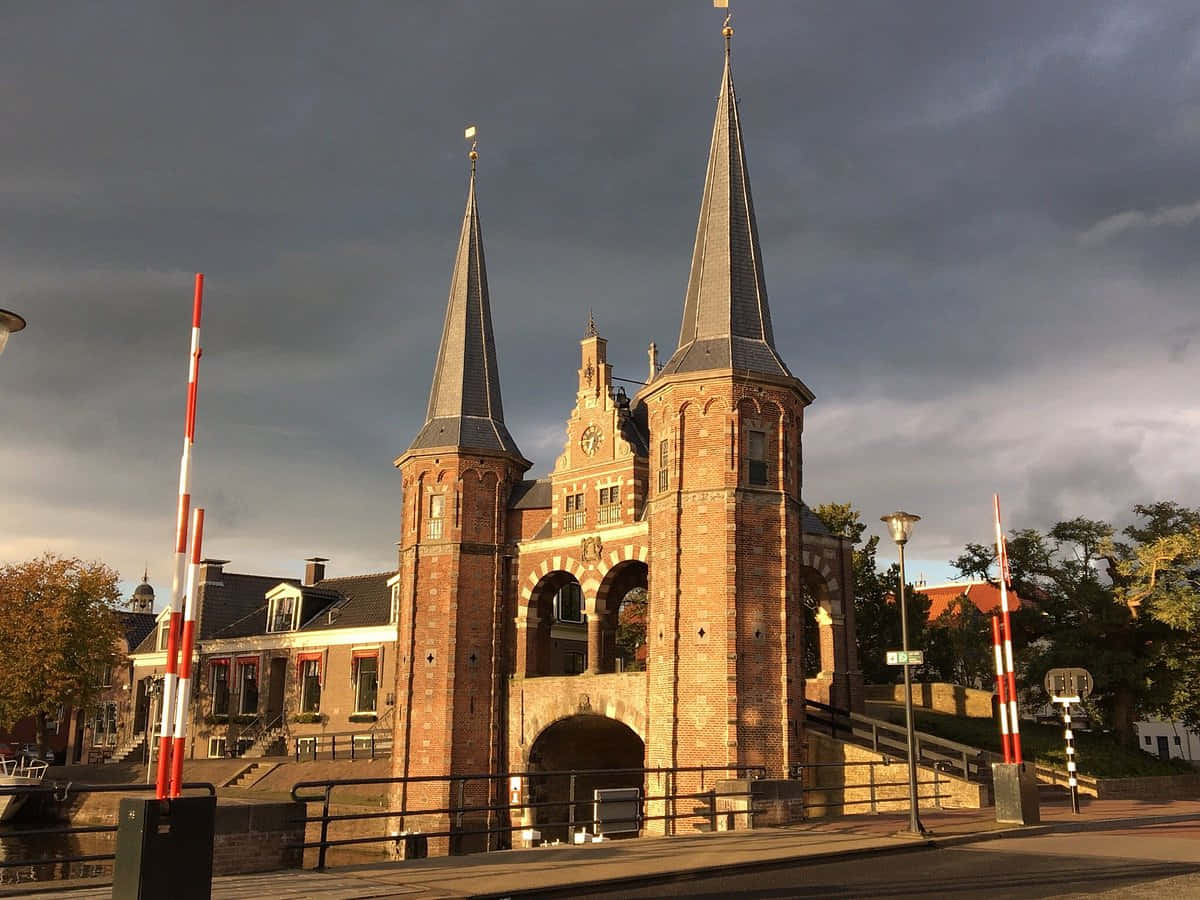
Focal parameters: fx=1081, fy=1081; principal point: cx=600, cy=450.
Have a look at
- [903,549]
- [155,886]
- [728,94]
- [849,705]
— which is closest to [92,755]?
[849,705]

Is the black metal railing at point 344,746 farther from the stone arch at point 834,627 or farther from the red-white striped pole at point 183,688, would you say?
the red-white striped pole at point 183,688

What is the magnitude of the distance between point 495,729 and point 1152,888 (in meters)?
26.1

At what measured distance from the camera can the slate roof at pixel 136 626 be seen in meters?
70.0

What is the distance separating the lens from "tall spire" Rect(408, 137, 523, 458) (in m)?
39.0

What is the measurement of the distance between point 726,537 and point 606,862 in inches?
593

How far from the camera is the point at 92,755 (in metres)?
63.4

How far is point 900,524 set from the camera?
19609 millimetres

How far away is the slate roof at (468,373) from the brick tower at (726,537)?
28.9 feet

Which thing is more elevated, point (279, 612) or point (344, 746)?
point (279, 612)

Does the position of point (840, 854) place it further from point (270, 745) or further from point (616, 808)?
point (270, 745)

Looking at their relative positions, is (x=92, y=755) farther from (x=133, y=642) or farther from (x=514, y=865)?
(x=514, y=865)

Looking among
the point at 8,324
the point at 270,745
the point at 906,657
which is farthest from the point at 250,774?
the point at 8,324

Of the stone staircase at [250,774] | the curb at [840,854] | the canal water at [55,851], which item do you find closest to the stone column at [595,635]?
the stone staircase at [250,774]

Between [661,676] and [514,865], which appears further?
[661,676]
